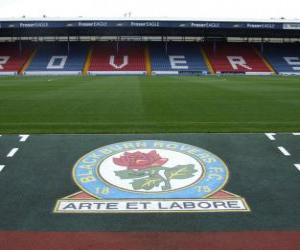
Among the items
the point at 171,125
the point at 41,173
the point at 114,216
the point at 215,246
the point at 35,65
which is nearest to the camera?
the point at 215,246

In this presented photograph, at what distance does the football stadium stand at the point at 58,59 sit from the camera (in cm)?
4694

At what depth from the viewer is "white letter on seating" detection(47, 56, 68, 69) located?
4822 centimetres

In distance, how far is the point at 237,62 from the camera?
166ft

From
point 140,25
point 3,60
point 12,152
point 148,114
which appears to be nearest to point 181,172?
point 12,152

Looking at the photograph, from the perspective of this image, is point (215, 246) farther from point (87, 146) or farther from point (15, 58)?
point (15, 58)

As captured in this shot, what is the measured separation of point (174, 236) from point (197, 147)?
378 cm

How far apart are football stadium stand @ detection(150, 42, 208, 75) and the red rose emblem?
1561 inches

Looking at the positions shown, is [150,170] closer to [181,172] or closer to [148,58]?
[181,172]

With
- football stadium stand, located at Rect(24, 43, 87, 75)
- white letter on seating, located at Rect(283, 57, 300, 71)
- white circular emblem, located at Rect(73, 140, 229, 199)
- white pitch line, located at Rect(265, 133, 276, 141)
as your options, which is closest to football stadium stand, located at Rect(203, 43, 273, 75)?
white letter on seating, located at Rect(283, 57, 300, 71)

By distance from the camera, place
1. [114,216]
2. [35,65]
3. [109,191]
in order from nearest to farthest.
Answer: [114,216] → [109,191] → [35,65]

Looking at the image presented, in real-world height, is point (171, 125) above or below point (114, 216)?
above

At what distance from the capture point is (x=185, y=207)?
589 centimetres

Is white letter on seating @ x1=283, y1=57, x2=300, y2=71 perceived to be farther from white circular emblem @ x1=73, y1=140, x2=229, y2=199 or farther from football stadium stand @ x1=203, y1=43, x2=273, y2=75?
white circular emblem @ x1=73, y1=140, x2=229, y2=199

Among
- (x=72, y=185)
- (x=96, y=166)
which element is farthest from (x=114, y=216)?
(x=96, y=166)
